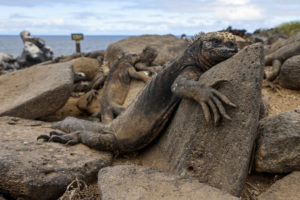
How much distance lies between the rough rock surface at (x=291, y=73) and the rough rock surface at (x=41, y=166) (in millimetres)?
4179

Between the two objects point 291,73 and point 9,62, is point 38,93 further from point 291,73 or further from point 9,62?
point 9,62

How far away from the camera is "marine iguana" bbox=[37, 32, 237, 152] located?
2658 mm

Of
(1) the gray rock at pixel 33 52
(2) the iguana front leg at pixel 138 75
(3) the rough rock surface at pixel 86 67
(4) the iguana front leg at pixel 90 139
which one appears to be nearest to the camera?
(4) the iguana front leg at pixel 90 139

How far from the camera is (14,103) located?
16.7 feet

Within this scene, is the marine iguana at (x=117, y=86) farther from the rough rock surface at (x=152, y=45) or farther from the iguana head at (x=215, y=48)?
the rough rock surface at (x=152, y=45)

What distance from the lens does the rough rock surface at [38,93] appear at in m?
4.98

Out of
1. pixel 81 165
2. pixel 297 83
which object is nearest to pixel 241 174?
pixel 81 165

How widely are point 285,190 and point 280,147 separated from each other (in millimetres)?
416

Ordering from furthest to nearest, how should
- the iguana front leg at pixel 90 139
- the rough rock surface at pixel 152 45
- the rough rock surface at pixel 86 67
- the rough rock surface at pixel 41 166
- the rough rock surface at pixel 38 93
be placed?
the rough rock surface at pixel 152 45 < the rough rock surface at pixel 86 67 < the rough rock surface at pixel 38 93 < the iguana front leg at pixel 90 139 < the rough rock surface at pixel 41 166

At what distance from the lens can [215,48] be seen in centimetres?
296

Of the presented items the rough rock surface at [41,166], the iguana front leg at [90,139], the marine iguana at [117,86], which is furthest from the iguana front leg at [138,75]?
the rough rock surface at [41,166]

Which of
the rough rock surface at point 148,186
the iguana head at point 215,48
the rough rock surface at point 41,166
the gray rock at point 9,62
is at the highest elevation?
the iguana head at point 215,48

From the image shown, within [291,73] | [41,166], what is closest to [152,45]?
[291,73]

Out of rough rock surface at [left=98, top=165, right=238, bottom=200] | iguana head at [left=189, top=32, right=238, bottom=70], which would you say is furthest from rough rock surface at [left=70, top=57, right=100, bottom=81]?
rough rock surface at [left=98, top=165, right=238, bottom=200]
